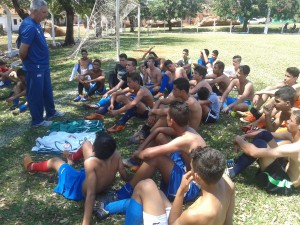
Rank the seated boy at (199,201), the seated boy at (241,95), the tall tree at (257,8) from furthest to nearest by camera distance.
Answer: the tall tree at (257,8)
the seated boy at (241,95)
the seated boy at (199,201)

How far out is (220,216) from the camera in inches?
103

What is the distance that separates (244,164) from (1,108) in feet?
22.0

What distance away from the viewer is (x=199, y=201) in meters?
2.68

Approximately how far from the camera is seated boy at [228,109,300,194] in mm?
3850

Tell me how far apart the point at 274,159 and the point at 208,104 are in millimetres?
2665

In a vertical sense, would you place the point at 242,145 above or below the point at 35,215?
above

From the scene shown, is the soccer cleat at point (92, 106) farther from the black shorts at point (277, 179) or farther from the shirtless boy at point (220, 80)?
the black shorts at point (277, 179)

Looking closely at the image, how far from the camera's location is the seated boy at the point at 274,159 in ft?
12.6

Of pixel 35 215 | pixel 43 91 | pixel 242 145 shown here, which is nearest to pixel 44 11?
pixel 43 91

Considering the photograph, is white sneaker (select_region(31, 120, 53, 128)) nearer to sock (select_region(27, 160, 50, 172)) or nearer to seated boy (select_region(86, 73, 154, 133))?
seated boy (select_region(86, 73, 154, 133))

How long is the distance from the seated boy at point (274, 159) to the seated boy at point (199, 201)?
4.11 ft

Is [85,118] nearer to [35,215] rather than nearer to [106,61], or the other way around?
[35,215]

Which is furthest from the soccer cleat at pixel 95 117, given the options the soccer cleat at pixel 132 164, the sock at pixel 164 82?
the soccer cleat at pixel 132 164

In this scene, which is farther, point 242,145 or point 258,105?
point 258,105
